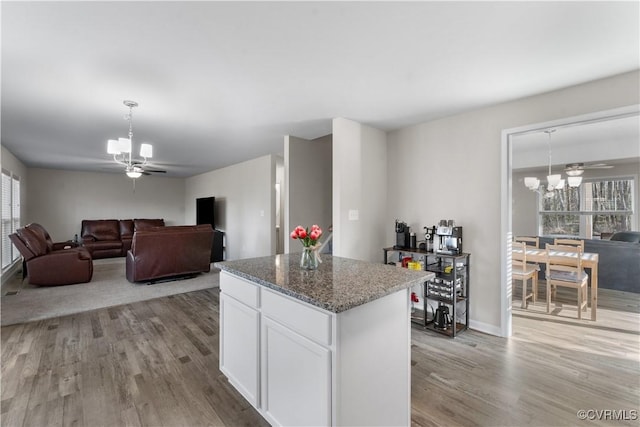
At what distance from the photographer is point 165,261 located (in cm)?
473

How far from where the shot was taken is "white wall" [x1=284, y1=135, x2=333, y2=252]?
13.8 ft

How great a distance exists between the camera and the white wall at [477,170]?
2568mm

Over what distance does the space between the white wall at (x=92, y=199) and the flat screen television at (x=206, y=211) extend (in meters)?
2.39

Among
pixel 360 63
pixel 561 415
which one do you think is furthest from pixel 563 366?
pixel 360 63

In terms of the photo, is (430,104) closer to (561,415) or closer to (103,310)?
(561,415)

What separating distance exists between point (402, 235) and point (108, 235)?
8.23 m

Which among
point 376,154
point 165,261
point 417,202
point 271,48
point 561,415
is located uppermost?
point 271,48

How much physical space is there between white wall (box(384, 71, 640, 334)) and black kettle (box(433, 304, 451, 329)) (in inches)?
12.6

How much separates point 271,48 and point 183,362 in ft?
8.45

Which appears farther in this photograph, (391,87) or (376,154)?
(376,154)

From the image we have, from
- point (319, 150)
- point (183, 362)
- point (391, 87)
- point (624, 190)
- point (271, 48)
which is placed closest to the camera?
point (271, 48)

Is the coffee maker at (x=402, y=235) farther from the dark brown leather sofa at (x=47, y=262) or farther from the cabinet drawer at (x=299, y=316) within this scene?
the dark brown leather sofa at (x=47, y=262)

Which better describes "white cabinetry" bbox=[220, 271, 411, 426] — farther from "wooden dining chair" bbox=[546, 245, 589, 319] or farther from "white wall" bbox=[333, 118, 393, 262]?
"wooden dining chair" bbox=[546, 245, 589, 319]

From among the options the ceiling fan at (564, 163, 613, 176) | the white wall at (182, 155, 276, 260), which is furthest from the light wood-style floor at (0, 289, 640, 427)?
the white wall at (182, 155, 276, 260)
